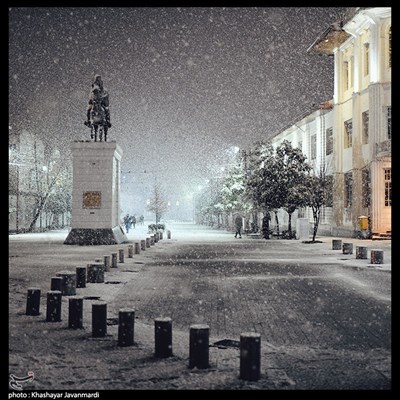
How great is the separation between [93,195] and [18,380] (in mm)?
25749

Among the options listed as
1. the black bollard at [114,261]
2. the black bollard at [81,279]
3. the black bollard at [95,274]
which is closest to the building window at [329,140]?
the black bollard at [114,261]

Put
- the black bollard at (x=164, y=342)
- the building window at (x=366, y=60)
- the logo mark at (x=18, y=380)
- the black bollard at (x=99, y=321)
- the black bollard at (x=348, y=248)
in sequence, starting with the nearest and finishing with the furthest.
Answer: the logo mark at (x=18, y=380)
the black bollard at (x=164, y=342)
the black bollard at (x=99, y=321)
the black bollard at (x=348, y=248)
the building window at (x=366, y=60)

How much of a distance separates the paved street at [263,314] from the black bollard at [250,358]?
122mm

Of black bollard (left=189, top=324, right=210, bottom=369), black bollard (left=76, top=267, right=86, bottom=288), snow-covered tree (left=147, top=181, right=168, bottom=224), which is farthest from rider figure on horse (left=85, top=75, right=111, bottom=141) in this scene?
snow-covered tree (left=147, top=181, right=168, bottom=224)

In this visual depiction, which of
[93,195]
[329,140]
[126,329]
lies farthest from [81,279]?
[329,140]

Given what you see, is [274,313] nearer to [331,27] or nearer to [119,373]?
[119,373]

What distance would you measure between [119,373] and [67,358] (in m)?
0.94

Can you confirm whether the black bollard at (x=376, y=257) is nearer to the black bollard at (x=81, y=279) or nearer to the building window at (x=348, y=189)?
the black bollard at (x=81, y=279)

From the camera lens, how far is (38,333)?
27.0ft

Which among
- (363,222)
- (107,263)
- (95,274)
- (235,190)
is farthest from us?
(235,190)

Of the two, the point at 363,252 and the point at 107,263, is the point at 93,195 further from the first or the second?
the point at 363,252

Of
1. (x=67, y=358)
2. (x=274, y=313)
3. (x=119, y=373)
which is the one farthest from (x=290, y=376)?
(x=274, y=313)

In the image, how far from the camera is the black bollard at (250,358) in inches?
233

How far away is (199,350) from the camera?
6.36m
